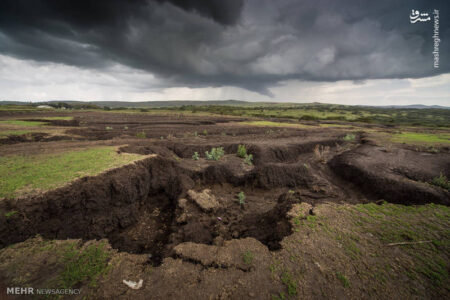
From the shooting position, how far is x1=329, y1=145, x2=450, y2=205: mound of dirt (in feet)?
29.5

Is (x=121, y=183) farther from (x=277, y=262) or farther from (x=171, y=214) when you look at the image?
(x=277, y=262)

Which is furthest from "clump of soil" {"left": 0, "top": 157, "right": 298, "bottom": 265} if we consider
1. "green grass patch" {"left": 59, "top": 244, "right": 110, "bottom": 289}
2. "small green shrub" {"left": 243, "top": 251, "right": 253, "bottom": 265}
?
"green grass patch" {"left": 59, "top": 244, "right": 110, "bottom": 289}

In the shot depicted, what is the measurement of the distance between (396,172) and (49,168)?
1863cm

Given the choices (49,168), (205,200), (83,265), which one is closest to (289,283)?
(83,265)

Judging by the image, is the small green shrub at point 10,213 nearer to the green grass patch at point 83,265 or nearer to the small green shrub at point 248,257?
the green grass patch at point 83,265

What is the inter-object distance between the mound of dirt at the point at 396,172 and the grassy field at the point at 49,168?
1381cm

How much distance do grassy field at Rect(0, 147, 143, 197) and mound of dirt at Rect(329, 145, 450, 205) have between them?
13.8m

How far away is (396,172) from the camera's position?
1157 cm

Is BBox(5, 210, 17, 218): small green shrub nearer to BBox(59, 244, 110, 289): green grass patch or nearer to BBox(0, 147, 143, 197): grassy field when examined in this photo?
BBox(0, 147, 143, 197): grassy field

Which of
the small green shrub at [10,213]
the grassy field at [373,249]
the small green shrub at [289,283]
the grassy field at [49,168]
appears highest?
the grassy field at [49,168]

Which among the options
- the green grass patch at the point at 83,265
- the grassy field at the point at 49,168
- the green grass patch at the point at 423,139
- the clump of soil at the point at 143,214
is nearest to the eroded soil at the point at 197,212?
the clump of soil at the point at 143,214

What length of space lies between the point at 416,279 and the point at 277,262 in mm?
3144

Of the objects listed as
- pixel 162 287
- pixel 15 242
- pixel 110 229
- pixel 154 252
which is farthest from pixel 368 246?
pixel 15 242

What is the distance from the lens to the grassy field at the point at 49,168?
19.5ft
